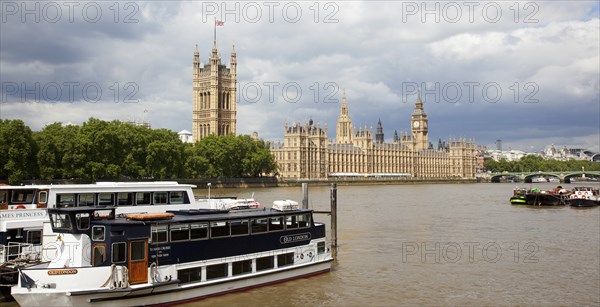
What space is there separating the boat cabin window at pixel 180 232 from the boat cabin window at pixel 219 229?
3.10 ft

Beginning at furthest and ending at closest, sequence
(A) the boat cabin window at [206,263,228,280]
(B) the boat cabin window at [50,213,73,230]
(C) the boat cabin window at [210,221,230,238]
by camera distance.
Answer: (C) the boat cabin window at [210,221,230,238] → (A) the boat cabin window at [206,263,228,280] → (B) the boat cabin window at [50,213,73,230]

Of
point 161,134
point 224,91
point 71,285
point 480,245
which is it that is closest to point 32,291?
point 71,285

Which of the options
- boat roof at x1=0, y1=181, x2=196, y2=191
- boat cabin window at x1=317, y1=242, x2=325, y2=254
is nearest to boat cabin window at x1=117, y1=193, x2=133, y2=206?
boat roof at x1=0, y1=181, x2=196, y2=191

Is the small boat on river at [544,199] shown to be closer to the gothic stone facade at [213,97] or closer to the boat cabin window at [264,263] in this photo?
the boat cabin window at [264,263]

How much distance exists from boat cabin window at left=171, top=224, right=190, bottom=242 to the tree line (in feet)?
144

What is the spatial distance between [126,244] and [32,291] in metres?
2.62

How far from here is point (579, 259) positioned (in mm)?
27188

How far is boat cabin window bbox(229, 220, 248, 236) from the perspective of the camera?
64.0 feet

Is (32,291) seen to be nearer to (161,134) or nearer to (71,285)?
(71,285)

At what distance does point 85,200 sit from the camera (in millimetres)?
20109

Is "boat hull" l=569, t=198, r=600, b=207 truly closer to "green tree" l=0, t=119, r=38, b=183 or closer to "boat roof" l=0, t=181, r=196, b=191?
"boat roof" l=0, t=181, r=196, b=191

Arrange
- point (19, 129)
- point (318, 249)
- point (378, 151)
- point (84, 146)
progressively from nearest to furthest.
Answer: point (318, 249) → point (19, 129) → point (84, 146) → point (378, 151)

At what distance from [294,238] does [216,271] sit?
12.6 feet

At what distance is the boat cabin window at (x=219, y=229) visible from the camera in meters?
18.8
